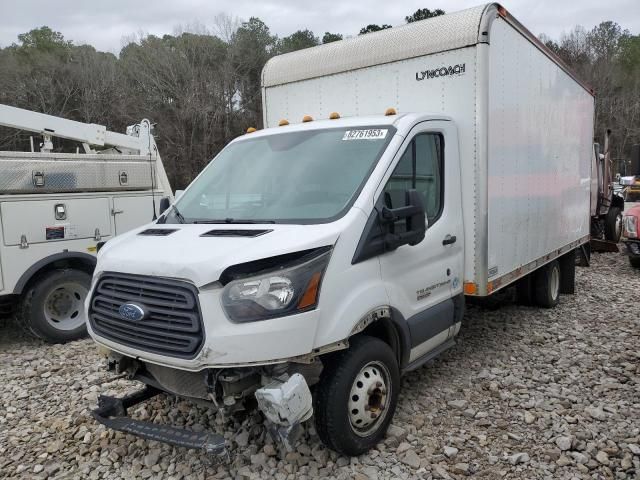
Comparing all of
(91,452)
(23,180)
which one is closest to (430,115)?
(91,452)

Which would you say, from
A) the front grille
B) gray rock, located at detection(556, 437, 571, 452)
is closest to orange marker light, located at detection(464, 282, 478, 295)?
gray rock, located at detection(556, 437, 571, 452)

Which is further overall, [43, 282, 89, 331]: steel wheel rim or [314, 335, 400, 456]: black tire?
[43, 282, 89, 331]: steel wheel rim

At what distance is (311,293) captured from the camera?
3.05 meters

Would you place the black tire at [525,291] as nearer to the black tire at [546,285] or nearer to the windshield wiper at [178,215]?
the black tire at [546,285]

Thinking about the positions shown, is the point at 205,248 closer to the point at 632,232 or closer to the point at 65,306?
the point at 65,306

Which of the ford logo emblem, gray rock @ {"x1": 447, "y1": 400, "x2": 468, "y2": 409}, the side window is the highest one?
the side window

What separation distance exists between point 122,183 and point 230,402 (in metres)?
4.95

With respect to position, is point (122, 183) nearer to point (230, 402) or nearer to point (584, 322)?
point (230, 402)

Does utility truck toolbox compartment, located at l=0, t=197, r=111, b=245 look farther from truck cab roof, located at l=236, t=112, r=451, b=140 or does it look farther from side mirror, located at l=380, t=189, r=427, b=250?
side mirror, located at l=380, t=189, r=427, b=250

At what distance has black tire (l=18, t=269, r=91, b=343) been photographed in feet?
20.3

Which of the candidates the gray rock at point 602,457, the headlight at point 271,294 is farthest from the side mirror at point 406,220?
the gray rock at point 602,457

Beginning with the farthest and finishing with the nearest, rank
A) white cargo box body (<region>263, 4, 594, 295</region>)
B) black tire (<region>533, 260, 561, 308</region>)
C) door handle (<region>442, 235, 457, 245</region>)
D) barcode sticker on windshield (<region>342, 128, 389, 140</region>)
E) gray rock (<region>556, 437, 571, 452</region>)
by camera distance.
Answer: black tire (<region>533, 260, 561, 308</region>) < white cargo box body (<region>263, 4, 594, 295</region>) < door handle (<region>442, 235, 457, 245</region>) < barcode sticker on windshield (<region>342, 128, 389, 140</region>) < gray rock (<region>556, 437, 571, 452</region>)

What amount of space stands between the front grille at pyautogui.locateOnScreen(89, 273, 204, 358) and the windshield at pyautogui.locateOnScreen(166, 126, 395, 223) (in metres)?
0.80

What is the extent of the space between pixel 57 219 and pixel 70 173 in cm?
61
